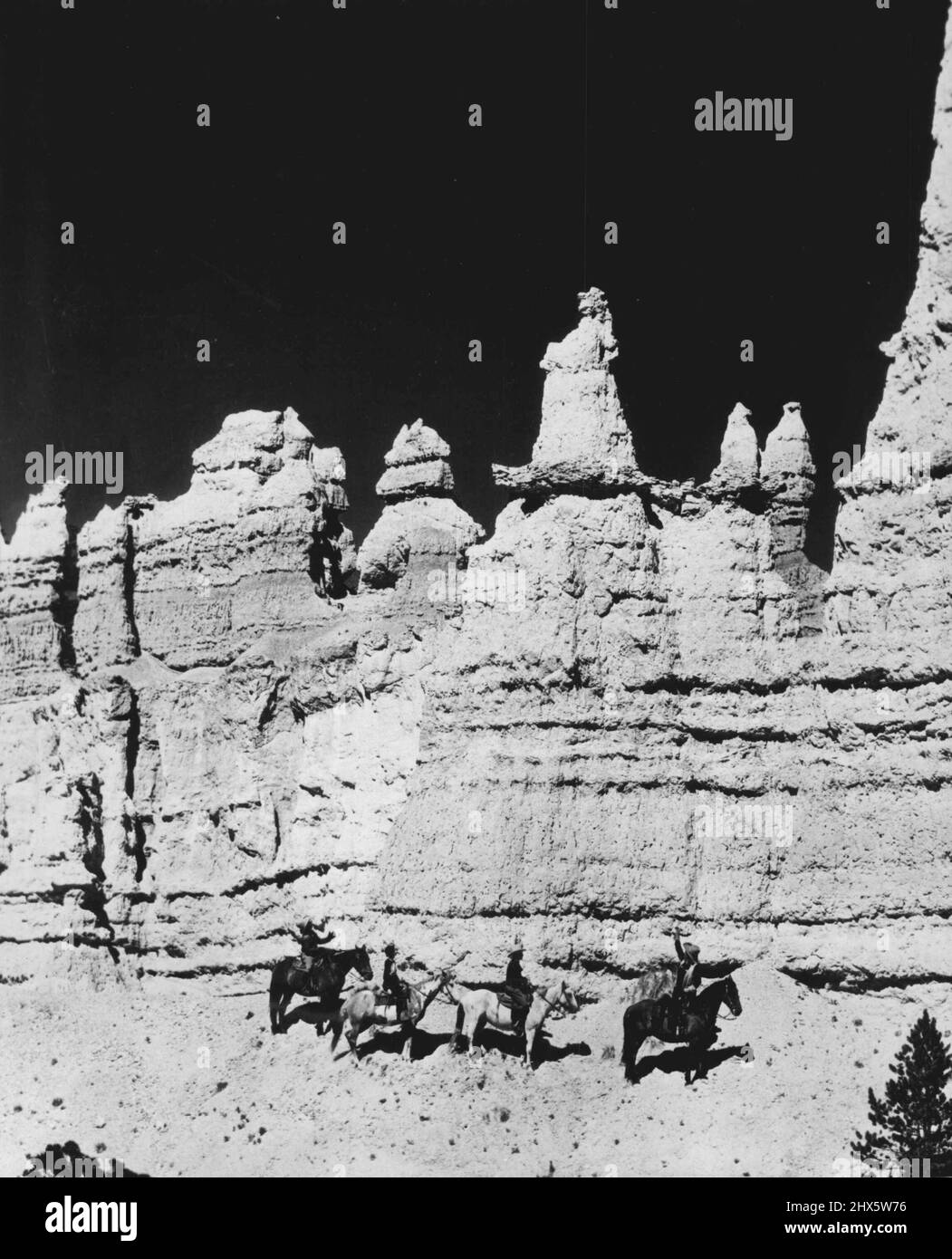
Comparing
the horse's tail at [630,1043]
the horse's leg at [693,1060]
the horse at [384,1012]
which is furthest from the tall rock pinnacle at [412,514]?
the horse's leg at [693,1060]

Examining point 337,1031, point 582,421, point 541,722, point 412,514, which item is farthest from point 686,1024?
point 412,514

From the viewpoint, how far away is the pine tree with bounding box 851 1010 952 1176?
46.3 metres

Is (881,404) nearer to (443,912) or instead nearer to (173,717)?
(443,912)

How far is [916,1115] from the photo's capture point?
46.6m

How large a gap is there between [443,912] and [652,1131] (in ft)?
24.2

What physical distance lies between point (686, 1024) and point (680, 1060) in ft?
3.43

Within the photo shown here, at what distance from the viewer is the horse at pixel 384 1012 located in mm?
51594

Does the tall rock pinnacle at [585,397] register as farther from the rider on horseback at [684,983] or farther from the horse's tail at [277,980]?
the horse's tail at [277,980]

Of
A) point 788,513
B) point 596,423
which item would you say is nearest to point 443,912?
point 596,423

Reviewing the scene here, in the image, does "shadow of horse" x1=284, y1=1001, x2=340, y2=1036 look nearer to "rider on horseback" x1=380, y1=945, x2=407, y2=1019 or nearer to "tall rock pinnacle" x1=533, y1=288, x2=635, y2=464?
"rider on horseback" x1=380, y1=945, x2=407, y2=1019

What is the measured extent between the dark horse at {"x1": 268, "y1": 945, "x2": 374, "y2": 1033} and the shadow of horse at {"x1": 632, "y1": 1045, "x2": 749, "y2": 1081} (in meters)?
6.46

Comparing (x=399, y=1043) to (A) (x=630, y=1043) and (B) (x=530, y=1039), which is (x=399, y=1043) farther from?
(A) (x=630, y=1043)

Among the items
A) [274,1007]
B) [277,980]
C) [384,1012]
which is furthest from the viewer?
[274,1007]

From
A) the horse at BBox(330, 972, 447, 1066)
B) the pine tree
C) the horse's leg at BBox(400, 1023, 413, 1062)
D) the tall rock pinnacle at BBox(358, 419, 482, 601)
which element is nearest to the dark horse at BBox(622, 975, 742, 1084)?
the pine tree
